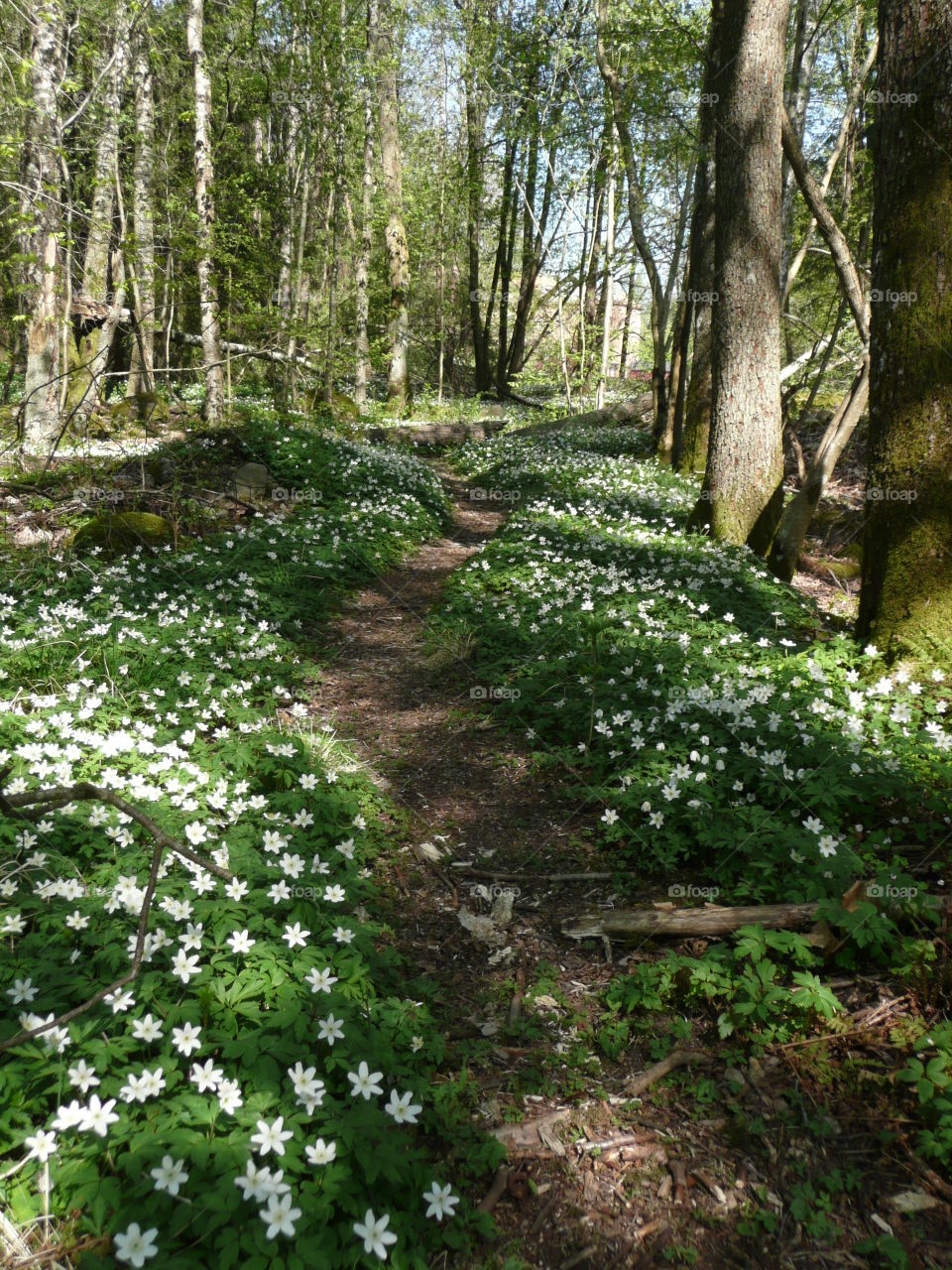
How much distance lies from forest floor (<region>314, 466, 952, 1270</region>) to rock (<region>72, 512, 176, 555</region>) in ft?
18.8

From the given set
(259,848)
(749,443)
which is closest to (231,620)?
(259,848)

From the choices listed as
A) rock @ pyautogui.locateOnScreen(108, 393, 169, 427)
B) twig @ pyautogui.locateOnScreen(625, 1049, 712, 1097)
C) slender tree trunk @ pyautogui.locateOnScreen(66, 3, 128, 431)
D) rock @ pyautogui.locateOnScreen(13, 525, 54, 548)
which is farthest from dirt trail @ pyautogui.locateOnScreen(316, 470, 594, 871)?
rock @ pyautogui.locateOnScreen(108, 393, 169, 427)

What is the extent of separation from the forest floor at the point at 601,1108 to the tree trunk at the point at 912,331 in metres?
2.85

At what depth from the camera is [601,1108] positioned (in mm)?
2762

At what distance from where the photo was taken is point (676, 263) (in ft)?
79.1

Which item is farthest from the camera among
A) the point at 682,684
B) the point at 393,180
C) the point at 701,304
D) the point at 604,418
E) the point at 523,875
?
the point at 604,418

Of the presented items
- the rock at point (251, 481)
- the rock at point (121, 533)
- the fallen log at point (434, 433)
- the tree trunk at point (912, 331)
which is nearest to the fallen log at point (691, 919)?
the tree trunk at point (912, 331)

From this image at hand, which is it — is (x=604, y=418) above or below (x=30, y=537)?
above

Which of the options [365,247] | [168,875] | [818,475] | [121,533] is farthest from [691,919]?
[365,247]

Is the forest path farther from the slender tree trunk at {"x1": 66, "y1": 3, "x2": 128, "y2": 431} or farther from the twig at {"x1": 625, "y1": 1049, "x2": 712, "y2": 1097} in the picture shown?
the slender tree trunk at {"x1": 66, "y1": 3, "x2": 128, "y2": 431}

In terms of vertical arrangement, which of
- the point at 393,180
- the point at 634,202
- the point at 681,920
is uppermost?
the point at 393,180

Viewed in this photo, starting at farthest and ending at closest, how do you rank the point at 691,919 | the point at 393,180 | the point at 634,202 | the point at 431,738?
1. the point at 393,180
2. the point at 634,202
3. the point at 431,738
4. the point at 691,919

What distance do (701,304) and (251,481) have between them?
27.6 ft

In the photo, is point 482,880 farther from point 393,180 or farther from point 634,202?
point 393,180
